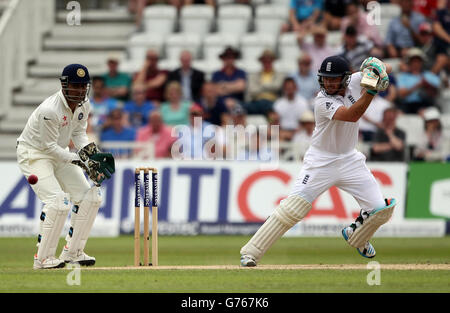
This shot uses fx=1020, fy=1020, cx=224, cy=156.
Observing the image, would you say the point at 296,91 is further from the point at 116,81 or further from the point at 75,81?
the point at 75,81

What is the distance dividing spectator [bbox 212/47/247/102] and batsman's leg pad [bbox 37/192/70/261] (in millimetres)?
7720

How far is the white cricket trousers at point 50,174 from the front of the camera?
9.72 meters

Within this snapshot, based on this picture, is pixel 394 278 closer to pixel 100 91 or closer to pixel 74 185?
pixel 74 185

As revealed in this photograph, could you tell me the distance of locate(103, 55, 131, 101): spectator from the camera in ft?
57.8

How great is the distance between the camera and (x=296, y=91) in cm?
1684

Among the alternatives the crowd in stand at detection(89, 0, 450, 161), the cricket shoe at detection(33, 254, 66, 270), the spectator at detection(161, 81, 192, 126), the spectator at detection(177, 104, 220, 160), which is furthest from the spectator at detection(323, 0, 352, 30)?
the cricket shoe at detection(33, 254, 66, 270)

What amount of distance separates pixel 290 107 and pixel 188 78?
6.31 feet

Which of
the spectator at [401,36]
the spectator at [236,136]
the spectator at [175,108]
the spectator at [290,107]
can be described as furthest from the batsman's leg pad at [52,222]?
the spectator at [401,36]

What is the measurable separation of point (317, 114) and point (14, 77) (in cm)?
1039

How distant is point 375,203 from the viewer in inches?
395

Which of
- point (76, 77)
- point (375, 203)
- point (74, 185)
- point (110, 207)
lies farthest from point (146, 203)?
point (110, 207)

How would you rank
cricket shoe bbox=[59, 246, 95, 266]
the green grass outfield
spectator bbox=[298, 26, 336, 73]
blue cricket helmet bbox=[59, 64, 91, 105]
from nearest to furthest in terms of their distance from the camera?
1. the green grass outfield
2. blue cricket helmet bbox=[59, 64, 91, 105]
3. cricket shoe bbox=[59, 246, 95, 266]
4. spectator bbox=[298, 26, 336, 73]

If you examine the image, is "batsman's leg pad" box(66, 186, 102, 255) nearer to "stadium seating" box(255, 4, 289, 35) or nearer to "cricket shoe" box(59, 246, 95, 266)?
"cricket shoe" box(59, 246, 95, 266)

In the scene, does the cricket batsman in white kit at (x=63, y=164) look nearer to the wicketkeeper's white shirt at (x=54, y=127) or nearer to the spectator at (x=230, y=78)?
the wicketkeeper's white shirt at (x=54, y=127)
